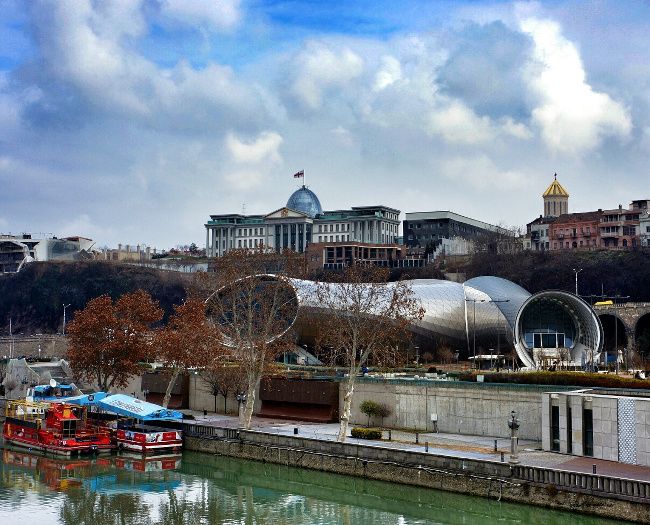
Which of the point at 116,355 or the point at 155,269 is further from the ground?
the point at 155,269

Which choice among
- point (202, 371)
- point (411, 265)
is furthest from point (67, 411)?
point (411, 265)

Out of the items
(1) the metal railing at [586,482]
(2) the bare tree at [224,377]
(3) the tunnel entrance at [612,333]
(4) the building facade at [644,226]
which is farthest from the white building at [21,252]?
(1) the metal railing at [586,482]

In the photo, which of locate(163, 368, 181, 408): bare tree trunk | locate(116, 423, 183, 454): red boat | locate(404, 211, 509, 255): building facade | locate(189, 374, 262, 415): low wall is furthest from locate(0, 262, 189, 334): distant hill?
locate(116, 423, 183, 454): red boat

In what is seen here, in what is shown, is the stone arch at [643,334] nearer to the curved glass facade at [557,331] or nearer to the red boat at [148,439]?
the curved glass facade at [557,331]

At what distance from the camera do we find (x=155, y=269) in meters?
181

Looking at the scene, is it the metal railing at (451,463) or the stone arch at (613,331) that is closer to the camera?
the metal railing at (451,463)

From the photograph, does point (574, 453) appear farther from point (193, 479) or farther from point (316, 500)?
point (193, 479)

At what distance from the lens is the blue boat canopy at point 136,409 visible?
5138 cm

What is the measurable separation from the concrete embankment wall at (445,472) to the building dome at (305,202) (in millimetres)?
137336

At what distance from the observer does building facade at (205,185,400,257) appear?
593 ft

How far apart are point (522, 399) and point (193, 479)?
1712 cm

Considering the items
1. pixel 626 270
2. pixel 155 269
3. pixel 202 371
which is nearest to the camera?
pixel 202 371

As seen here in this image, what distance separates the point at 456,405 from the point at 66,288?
136 metres

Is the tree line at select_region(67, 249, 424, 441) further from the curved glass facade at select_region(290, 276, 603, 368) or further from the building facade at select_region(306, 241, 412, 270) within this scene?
the building facade at select_region(306, 241, 412, 270)
